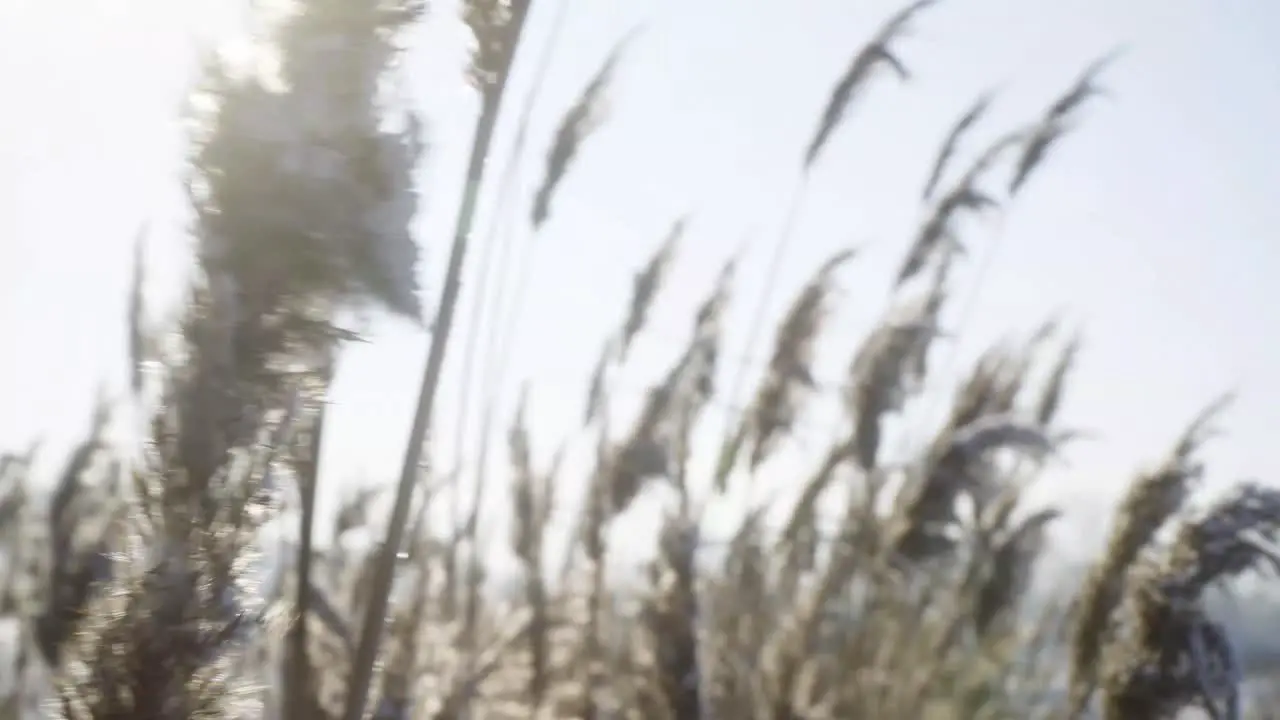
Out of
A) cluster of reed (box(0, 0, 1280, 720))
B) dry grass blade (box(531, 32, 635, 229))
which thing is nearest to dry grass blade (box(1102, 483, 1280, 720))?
cluster of reed (box(0, 0, 1280, 720))

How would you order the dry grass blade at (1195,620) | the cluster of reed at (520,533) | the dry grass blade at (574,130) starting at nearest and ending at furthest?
the cluster of reed at (520,533) → the dry grass blade at (1195,620) → the dry grass blade at (574,130)

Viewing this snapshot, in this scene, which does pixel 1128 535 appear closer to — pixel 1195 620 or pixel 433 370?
pixel 1195 620

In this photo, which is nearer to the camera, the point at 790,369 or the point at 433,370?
the point at 433,370

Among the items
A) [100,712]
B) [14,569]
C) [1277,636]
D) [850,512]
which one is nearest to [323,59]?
[100,712]

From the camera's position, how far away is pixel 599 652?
2.63 metres

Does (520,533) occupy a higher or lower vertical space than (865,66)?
lower

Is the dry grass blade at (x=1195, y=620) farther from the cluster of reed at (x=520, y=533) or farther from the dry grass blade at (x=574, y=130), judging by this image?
the dry grass blade at (x=574, y=130)

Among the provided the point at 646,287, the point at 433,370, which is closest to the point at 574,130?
the point at 646,287

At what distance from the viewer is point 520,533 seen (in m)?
3.14

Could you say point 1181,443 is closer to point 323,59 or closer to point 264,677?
point 264,677

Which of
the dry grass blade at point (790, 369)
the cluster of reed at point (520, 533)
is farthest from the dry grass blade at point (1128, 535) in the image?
the dry grass blade at point (790, 369)

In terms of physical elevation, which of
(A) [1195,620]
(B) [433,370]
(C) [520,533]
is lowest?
(C) [520,533]

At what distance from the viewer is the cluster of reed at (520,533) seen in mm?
684

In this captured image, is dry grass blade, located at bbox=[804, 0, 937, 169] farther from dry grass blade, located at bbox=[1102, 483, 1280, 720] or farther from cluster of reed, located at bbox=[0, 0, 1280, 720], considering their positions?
dry grass blade, located at bbox=[1102, 483, 1280, 720]
